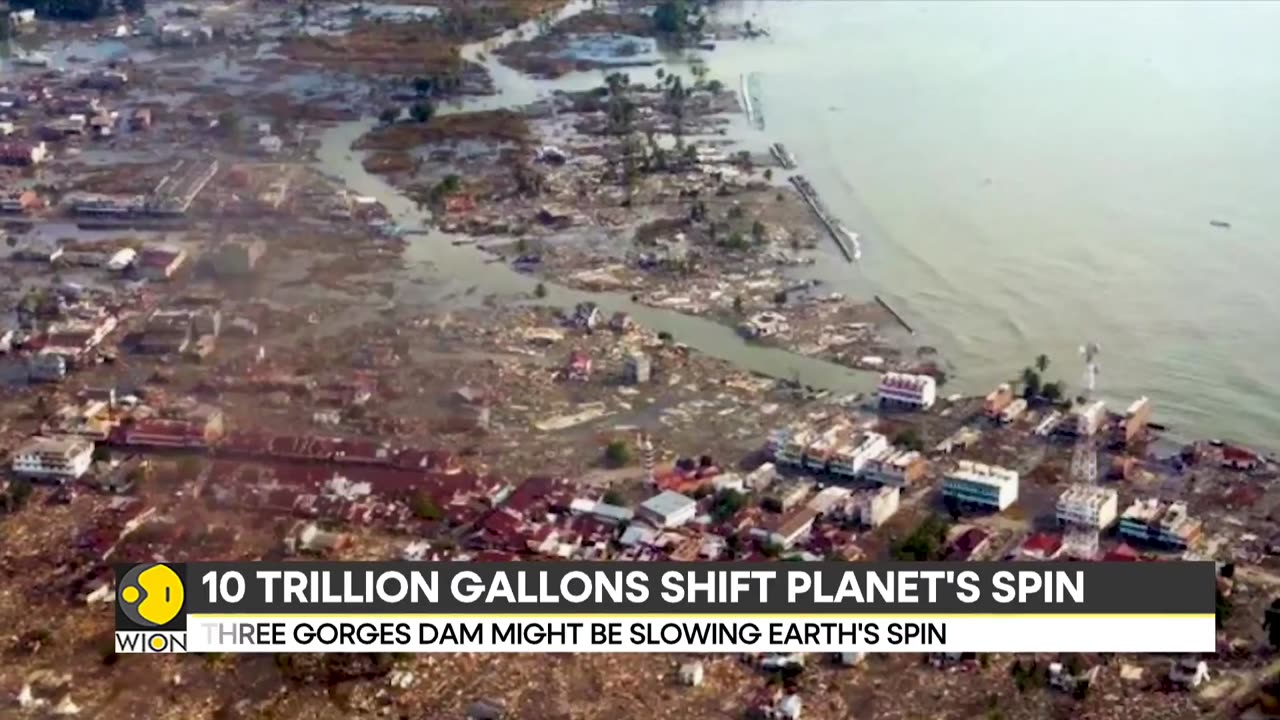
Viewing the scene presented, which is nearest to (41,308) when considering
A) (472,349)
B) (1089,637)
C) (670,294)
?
(472,349)

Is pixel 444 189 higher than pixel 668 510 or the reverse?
higher

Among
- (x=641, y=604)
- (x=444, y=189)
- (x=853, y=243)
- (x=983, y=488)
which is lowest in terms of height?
(x=983, y=488)

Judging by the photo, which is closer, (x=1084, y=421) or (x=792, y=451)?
(x=792, y=451)

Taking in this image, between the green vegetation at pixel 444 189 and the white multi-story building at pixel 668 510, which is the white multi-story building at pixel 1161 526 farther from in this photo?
the green vegetation at pixel 444 189

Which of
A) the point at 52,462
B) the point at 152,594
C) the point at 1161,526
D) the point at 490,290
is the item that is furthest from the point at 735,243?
the point at 152,594

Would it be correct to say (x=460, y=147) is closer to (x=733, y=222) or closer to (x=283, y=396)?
(x=733, y=222)

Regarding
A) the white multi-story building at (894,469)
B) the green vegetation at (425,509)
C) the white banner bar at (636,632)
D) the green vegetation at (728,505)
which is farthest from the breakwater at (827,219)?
the white banner bar at (636,632)

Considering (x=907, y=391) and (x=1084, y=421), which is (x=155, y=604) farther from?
(x=1084, y=421)
